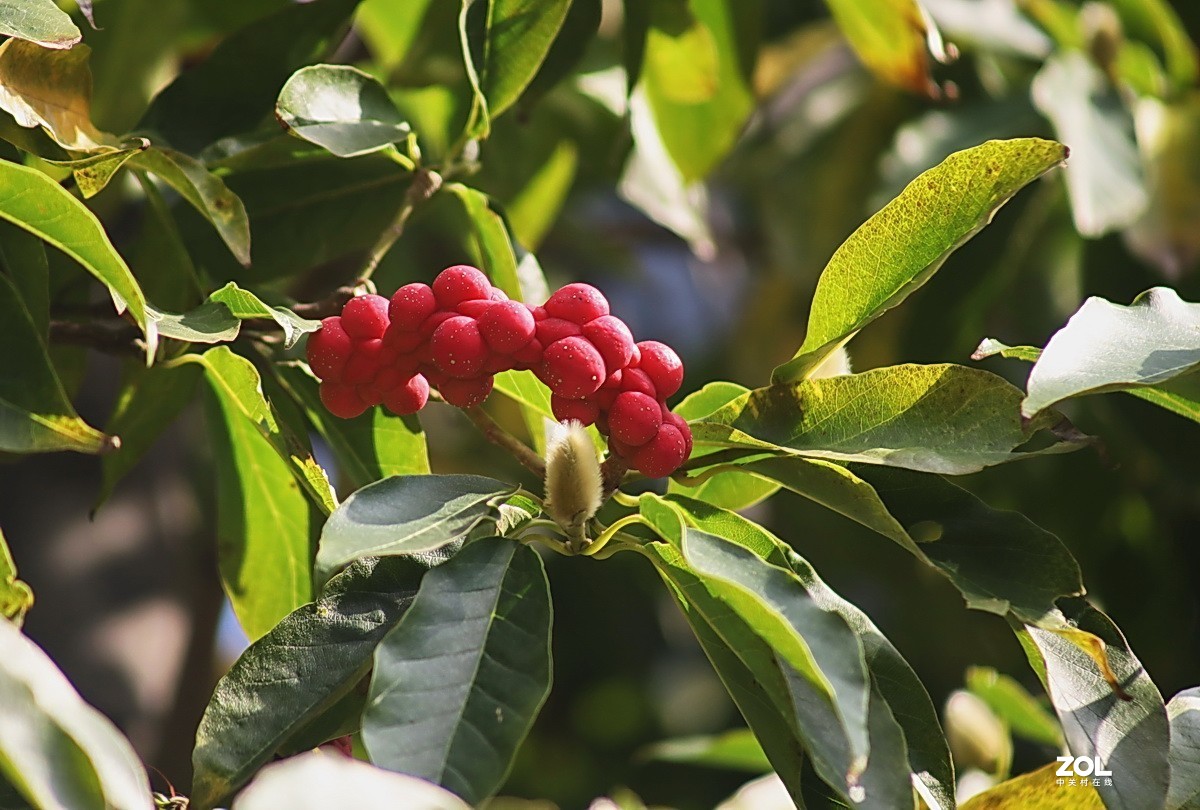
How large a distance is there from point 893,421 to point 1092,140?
0.87 metres

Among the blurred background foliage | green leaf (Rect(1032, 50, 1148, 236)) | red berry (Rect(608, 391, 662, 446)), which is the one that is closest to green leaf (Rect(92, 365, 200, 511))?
the blurred background foliage

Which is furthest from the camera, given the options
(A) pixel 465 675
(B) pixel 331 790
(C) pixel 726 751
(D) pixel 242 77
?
(C) pixel 726 751

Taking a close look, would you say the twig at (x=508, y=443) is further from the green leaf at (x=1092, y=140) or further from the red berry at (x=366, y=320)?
the green leaf at (x=1092, y=140)

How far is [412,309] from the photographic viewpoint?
71cm

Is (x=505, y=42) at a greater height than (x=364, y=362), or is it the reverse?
(x=505, y=42)

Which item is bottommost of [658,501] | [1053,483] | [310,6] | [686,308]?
[686,308]

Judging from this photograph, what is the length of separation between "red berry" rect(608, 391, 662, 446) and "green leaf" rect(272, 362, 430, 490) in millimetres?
200

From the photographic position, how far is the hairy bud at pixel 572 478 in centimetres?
67

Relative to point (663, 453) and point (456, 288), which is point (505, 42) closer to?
point (456, 288)

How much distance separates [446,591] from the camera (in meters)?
0.62

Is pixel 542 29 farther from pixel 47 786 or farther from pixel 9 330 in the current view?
pixel 47 786

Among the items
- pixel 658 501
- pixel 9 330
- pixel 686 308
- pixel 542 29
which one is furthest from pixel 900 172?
pixel 686 308

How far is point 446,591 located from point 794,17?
4.80 ft

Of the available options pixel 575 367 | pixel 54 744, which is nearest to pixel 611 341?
pixel 575 367
